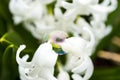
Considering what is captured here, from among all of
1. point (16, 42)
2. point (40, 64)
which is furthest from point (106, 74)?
point (40, 64)

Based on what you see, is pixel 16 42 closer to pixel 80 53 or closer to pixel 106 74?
pixel 80 53

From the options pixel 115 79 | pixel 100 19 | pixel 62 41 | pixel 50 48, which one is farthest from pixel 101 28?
pixel 50 48

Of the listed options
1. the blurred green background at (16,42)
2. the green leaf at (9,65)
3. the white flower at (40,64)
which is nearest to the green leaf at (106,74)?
the blurred green background at (16,42)

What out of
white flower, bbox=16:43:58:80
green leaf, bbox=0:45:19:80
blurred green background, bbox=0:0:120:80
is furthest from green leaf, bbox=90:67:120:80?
white flower, bbox=16:43:58:80

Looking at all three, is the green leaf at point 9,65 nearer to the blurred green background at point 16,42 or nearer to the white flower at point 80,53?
the blurred green background at point 16,42

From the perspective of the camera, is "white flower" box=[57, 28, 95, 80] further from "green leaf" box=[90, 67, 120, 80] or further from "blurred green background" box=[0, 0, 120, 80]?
"green leaf" box=[90, 67, 120, 80]

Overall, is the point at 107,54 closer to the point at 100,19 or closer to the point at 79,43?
the point at 100,19
